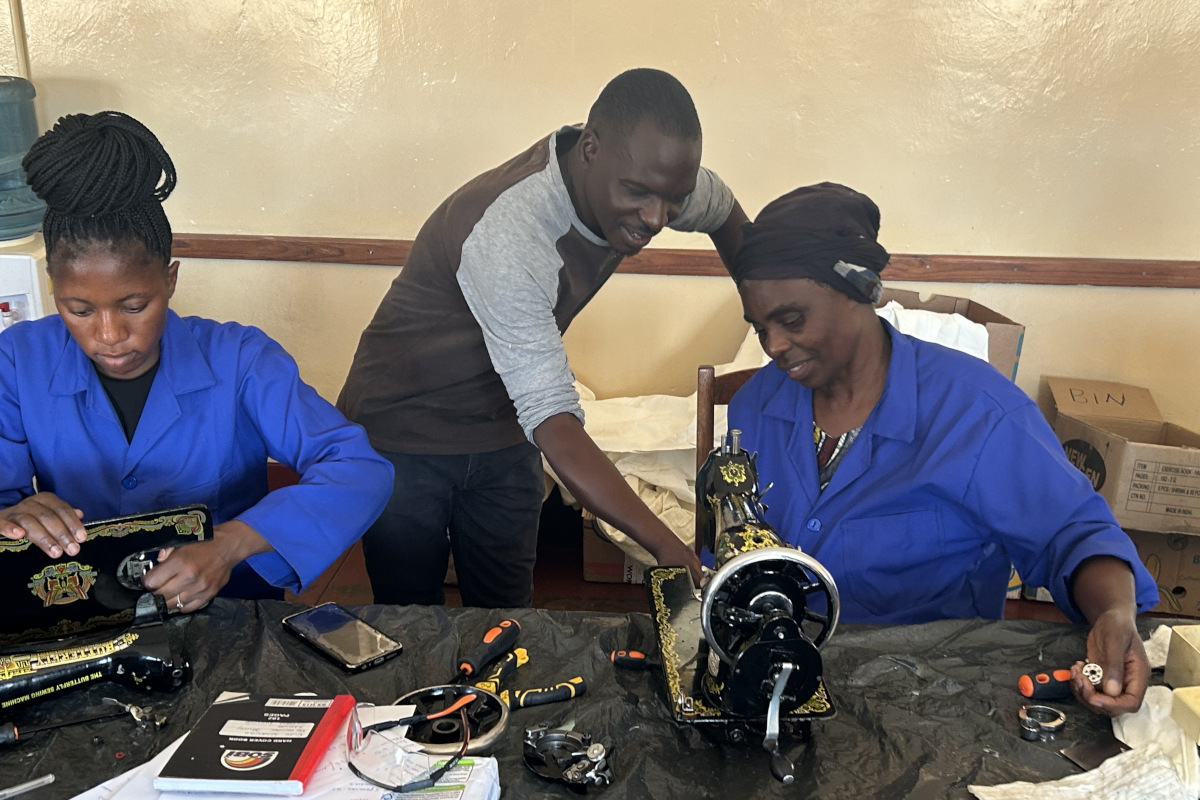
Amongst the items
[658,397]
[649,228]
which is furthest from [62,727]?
[658,397]

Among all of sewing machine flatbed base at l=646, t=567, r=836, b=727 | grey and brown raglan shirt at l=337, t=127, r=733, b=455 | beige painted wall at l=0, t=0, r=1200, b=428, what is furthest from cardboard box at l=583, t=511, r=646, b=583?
sewing machine flatbed base at l=646, t=567, r=836, b=727

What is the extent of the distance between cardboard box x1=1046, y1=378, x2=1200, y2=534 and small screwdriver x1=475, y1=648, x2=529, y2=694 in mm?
1988

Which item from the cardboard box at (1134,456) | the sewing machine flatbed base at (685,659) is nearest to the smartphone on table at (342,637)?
the sewing machine flatbed base at (685,659)

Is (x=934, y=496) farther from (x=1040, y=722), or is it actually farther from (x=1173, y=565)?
(x=1173, y=565)

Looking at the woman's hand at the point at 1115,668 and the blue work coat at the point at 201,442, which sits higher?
the blue work coat at the point at 201,442

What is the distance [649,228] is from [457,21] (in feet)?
5.57

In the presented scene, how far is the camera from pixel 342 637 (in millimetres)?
1359

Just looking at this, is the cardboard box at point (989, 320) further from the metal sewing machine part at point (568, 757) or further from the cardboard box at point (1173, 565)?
the metal sewing machine part at point (568, 757)

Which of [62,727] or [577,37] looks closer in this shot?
[62,727]

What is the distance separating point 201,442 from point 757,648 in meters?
1.04

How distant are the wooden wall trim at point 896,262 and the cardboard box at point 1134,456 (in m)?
0.39

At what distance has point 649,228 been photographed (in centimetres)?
171

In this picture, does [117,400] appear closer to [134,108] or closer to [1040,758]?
[1040,758]

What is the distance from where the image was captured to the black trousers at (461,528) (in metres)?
2.07
